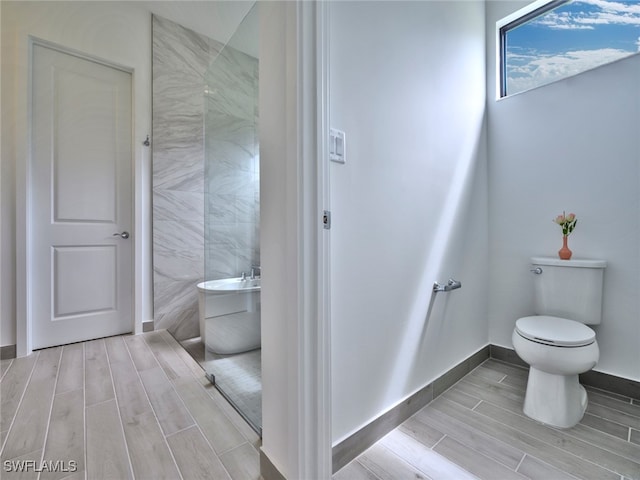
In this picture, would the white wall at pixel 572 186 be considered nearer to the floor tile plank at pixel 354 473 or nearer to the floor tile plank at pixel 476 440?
the floor tile plank at pixel 476 440

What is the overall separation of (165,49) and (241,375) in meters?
2.79

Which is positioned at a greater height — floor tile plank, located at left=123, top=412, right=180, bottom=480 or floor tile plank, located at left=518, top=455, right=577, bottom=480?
floor tile plank, located at left=123, top=412, right=180, bottom=480

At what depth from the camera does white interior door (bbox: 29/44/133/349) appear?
2.01 m

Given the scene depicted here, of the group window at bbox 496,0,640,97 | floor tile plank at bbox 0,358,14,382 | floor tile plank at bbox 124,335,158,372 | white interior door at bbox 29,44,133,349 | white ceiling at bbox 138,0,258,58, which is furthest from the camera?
white ceiling at bbox 138,0,258,58

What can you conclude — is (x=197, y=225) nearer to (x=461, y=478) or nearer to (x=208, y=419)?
→ (x=208, y=419)

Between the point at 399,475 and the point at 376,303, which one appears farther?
the point at 376,303

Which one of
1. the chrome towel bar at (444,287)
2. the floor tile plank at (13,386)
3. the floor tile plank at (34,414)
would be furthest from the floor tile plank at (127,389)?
the chrome towel bar at (444,287)

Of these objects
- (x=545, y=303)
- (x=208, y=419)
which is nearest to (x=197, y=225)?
(x=208, y=419)

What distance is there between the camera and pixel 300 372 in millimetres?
812

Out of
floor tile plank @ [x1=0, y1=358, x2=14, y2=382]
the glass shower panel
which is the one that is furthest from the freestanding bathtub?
floor tile plank @ [x1=0, y1=358, x2=14, y2=382]

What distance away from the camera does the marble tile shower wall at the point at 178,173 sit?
8.00 ft

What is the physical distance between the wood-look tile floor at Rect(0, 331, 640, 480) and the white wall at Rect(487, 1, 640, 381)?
404 mm

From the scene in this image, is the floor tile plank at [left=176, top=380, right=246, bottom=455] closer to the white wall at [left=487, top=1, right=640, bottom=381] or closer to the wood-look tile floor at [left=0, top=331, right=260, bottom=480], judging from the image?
the wood-look tile floor at [left=0, top=331, right=260, bottom=480]

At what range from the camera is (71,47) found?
82.1 inches
